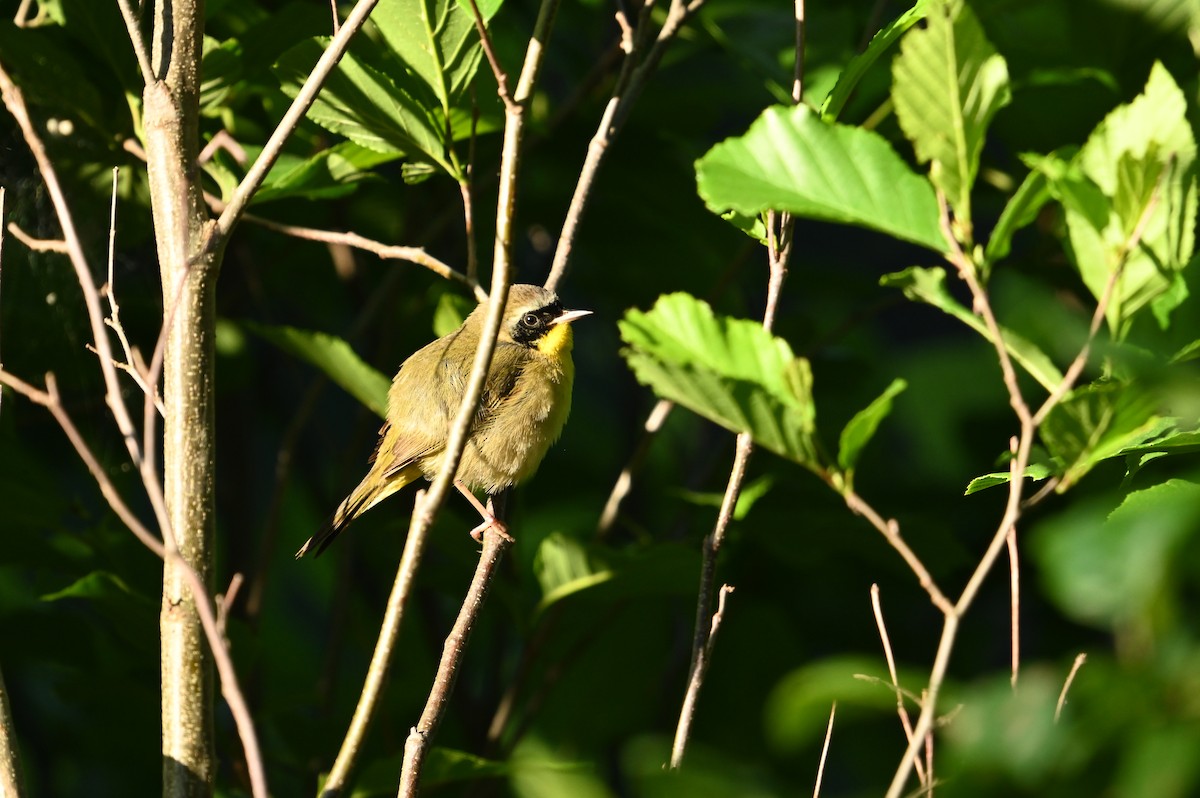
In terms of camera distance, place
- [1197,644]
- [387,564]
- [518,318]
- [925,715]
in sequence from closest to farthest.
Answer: [1197,644]
[925,715]
[387,564]
[518,318]

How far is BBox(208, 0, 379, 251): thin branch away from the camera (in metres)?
1.80

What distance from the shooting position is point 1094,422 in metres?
1.39

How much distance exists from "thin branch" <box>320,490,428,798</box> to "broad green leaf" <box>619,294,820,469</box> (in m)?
0.46

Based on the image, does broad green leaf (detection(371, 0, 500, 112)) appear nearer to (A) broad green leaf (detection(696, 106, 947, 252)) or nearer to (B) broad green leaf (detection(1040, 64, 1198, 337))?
(A) broad green leaf (detection(696, 106, 947, 252))

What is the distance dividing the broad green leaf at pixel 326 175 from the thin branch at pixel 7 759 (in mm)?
1065

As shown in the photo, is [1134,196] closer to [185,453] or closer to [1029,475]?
[1029,475]

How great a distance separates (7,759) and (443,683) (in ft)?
2.04

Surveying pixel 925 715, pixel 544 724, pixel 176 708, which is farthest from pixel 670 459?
pixel 925 715

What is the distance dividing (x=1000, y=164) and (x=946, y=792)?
9.36 feet

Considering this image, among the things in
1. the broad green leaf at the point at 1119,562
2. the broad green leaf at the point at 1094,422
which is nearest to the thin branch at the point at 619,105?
the broad green leaf at the point at 1094,422

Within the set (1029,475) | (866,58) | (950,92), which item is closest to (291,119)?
(866,58)

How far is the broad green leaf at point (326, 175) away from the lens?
8.04ft

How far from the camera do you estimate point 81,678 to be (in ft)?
9.52

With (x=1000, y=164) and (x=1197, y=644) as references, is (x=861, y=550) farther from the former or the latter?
(x=1197, y=644)
